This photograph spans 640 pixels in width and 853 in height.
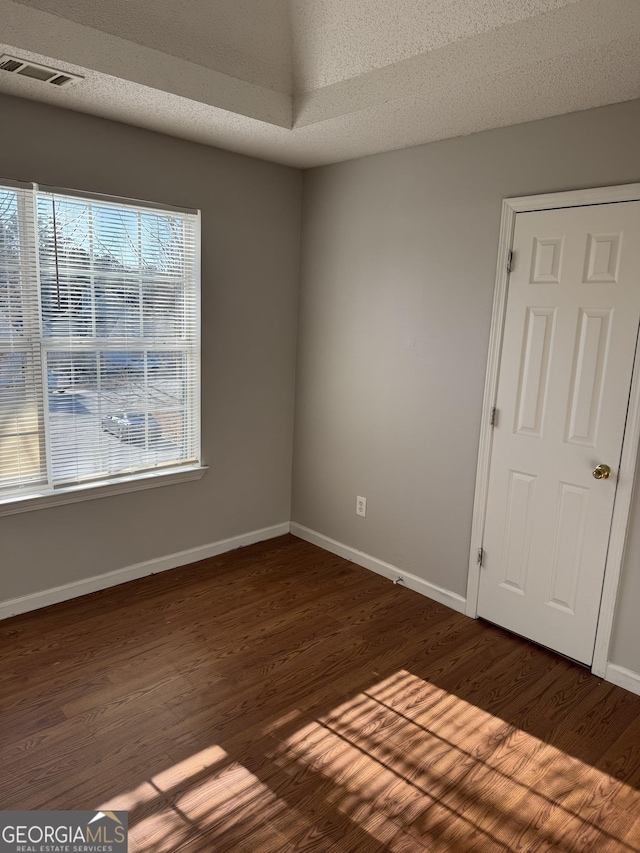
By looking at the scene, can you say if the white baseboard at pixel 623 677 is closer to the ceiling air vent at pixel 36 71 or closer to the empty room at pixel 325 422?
the empty room at pixel 325 422

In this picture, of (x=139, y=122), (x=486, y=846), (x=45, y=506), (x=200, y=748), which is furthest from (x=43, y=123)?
(x=486, y=846)

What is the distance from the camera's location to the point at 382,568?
3557 millimetres

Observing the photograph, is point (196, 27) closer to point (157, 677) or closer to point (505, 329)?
point (505, 329)

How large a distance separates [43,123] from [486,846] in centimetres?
332

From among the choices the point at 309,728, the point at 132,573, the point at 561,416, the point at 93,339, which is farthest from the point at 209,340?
the point at 309,728

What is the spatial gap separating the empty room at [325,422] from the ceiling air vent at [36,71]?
0.9 inches

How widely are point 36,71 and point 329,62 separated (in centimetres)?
121

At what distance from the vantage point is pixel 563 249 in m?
2.58

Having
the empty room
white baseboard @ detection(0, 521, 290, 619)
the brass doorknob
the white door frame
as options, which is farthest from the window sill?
the brass doorknob

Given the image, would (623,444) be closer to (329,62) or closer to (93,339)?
(329,62)

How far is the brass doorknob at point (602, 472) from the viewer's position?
2498mm

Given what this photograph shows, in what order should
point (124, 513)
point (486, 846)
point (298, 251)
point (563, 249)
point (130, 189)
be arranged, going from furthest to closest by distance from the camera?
point (298, 251) < point (124, 513) < point (130, 189) < point (563, 249) < point (486, 846)

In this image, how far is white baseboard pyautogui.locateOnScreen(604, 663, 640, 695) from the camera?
2510 mm

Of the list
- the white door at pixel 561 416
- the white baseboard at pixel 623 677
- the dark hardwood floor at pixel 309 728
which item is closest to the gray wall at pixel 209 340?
the dark hardwood floor at pixel 309 728
